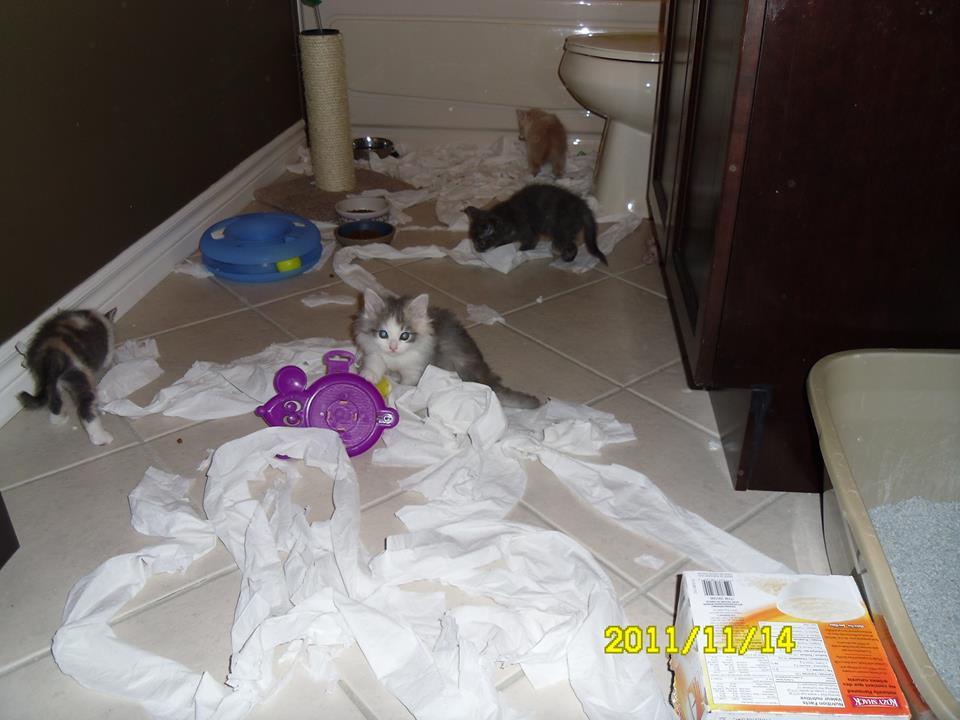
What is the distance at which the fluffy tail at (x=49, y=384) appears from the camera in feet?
5.38

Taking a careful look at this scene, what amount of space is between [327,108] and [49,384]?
1.81m

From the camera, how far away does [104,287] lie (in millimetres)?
2111

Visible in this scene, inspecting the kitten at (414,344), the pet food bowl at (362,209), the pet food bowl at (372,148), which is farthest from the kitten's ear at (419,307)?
the pet food bowl at (372,148)

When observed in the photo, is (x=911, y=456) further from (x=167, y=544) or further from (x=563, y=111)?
(x=563, y=111)

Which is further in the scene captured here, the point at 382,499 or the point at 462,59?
the point at 462,59

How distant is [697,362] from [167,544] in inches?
39.1

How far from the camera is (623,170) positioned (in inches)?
116

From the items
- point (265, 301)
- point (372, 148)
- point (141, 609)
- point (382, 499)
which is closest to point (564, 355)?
point (382, 499)

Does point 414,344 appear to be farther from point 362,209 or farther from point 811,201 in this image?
point 362,209

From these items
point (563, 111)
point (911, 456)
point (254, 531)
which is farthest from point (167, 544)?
point (563, 111)

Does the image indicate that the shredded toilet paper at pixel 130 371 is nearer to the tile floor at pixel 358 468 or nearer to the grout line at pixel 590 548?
the tile floor at pixel 358 468

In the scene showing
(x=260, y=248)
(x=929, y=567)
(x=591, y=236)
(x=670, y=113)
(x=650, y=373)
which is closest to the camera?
(x=929, y=567)

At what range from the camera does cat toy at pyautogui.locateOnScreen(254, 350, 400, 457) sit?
1.57 meters

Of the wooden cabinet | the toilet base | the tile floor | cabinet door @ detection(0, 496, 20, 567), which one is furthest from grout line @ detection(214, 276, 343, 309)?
the wooden cabinet
